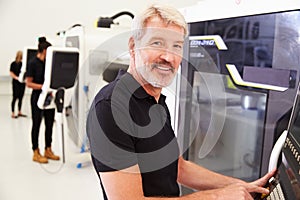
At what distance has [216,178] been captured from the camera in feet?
3.84

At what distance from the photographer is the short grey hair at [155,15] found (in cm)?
84

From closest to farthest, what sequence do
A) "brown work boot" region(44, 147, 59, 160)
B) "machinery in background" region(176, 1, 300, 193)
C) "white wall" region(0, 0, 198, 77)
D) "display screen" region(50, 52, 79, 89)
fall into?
"machinery in background" region(176, 1, 300, 193)
"display screen" region(50, 52, 79, 89)
"brown work boot" region(44, 147, 59, 160)
"white wall" region(0, 0, 198, 77)

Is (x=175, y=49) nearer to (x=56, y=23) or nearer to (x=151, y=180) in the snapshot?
(x=151, y=180)

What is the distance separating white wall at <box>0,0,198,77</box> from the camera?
21.5 feet

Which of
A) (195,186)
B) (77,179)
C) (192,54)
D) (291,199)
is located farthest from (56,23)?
(291,199)

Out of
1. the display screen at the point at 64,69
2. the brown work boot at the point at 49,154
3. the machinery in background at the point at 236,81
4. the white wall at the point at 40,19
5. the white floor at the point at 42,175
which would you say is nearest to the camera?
the machinery in background at the point at 236,81

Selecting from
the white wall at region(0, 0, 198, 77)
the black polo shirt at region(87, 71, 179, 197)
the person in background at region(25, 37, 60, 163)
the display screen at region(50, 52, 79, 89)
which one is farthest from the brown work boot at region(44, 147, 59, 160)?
the white wall at region(0, 0, 198, 77)

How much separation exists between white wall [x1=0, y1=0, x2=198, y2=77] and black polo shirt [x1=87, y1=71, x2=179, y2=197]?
19.2 ft

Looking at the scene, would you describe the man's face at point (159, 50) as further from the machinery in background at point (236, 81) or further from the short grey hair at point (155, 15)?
the machinery in background at point (236, 81)

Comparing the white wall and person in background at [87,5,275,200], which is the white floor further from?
the white wall

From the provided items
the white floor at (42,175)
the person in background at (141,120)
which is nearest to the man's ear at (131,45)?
the person in background at (141,120)

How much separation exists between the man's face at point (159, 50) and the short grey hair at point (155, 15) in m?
→ 0.01

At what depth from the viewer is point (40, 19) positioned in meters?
6.74

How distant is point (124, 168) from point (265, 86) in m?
0.64
